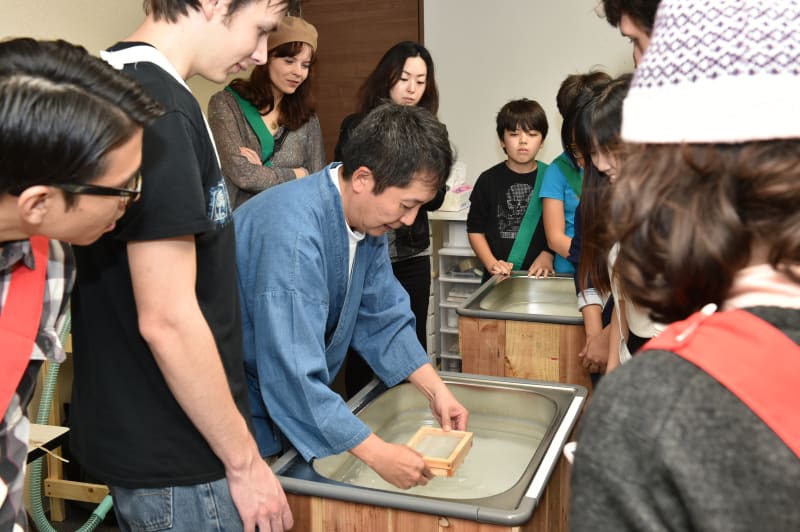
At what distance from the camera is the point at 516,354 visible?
7.29 feet

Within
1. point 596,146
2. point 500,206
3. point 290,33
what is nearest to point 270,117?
point 290,33

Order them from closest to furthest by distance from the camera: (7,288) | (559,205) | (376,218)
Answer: (7,288)
(376,218)
(559,205)

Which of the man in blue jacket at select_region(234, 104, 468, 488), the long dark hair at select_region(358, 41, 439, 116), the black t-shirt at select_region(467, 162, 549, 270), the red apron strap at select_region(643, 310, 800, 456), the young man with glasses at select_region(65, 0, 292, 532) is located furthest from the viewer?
the black t-shirt at select_region(467, 162, 549, 270)

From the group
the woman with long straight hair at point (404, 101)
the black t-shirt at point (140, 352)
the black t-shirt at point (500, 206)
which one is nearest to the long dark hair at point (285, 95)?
the woman with long straight hair at point (404, 101)

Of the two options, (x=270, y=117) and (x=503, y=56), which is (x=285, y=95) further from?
(x=503, y=56)

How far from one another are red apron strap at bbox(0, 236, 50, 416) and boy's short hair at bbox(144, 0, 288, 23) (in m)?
0.36

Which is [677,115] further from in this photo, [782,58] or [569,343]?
[569,343]

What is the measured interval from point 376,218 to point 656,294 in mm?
957

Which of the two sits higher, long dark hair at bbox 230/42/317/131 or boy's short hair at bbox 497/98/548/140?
long dark hair at bbox 230/42/317/131

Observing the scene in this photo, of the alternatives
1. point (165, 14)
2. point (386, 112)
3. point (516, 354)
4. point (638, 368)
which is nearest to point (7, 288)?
point (165, 14)

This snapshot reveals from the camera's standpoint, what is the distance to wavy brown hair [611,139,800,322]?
49 cm

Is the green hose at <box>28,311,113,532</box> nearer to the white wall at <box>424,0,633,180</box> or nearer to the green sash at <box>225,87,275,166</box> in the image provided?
the green sash at <box>225,87,275,166</box>

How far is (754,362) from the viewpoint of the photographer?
0.46 m

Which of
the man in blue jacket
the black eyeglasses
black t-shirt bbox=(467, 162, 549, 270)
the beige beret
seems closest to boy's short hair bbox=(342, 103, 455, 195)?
the man in blue jacket
